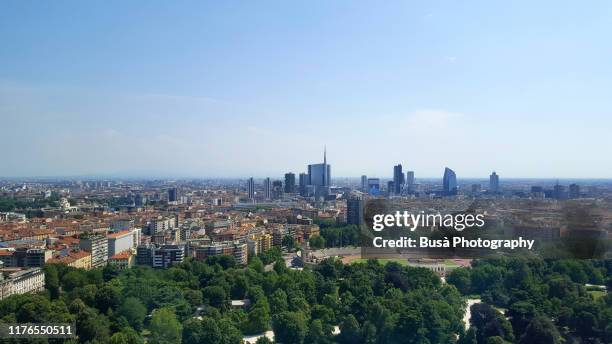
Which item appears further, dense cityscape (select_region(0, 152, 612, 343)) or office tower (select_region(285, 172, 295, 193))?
office tower (select_region(285, 172, 295, 193))

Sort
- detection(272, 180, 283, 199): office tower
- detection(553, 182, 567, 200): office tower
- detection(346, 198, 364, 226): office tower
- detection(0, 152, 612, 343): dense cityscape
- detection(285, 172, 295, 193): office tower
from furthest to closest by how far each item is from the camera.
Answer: detection(285, 172, 295, 193): office tower
detection(272, 180, 283, 199): office tower
detection(553, 182, 567, 200): office tower
detection(346, 198, 364, 226): office tower
detection(0, 152, 612, 343): dense cityscape

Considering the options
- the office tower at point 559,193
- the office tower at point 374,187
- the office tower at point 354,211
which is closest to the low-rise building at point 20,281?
the office tower at point 354,211

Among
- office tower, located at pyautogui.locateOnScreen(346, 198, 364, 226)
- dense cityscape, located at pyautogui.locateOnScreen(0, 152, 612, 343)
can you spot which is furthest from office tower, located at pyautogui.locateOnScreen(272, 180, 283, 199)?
office tower, located at pyautogui.locateOnScreen(346, 198, 364, 226)

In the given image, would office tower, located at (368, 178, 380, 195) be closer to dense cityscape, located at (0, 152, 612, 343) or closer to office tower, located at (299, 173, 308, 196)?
office tower, located at (299, 173, 308, 196)

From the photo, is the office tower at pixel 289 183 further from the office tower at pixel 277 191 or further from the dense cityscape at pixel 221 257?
the dense cityscape at pixel 221 257

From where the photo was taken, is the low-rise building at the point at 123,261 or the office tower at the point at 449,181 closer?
the low-rise building at the point at 123,261

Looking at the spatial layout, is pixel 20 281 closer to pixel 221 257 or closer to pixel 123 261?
pixel 123 261

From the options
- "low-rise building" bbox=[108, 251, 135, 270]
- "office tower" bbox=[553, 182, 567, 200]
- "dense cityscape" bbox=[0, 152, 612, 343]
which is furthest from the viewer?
"office tower" bbox=[553, 182, 567, 200]

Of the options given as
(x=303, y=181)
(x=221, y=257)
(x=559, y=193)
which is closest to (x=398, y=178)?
(x=303, y=181)
